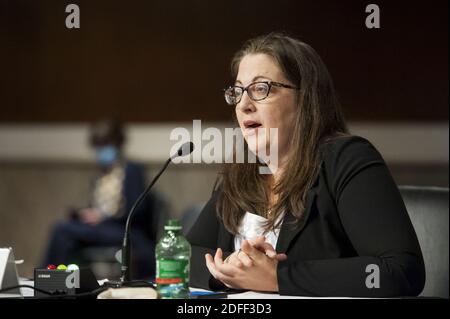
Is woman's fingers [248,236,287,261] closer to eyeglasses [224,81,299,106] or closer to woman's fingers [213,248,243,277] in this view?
woman's fingers [213,248,243,277]

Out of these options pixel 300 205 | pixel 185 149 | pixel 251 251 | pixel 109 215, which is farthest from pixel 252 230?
pixel 109 215

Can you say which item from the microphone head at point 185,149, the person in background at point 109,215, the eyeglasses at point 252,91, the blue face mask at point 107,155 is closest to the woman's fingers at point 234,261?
the microphone head at point 185,149

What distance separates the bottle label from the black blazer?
0.22m

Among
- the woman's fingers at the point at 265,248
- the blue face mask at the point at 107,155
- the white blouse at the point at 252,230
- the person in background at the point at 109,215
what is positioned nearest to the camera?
the woman's fingers at the point at 265,248

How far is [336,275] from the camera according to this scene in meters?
1.74

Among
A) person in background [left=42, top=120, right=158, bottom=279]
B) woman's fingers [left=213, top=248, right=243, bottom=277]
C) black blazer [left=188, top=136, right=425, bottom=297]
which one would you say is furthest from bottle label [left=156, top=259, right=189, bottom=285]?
person in background [left=42, top=120, right=158, bottom=279]

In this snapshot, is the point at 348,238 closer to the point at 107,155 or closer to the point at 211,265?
the point at 211,265

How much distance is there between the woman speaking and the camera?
1.76 meters

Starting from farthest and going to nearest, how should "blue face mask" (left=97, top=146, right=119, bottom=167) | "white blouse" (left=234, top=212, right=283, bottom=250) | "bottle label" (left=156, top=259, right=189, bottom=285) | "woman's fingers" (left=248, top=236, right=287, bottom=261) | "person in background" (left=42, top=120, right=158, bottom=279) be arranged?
"blue face mask" (left=97, top=146, right=119, bottom=167) → "person in background" (left=42, top=120, right=158, bottom=279) → "white blouse" (left=234, top=212, right=283, bottom=250) → "woman's fingers" (left=248, top=236, right=287, bottom=261) → "bottle label" (left=156, top=259, right=189, bottom=285)

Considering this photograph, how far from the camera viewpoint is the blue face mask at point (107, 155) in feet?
16.2

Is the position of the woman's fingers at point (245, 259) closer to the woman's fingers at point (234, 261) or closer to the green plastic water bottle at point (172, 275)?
the woman's fingers at point (234, 261)

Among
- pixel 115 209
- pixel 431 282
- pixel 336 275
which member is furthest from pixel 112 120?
pixel 336 275

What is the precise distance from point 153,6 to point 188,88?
2.20ft

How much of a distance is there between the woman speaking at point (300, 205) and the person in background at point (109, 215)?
2522 mm
